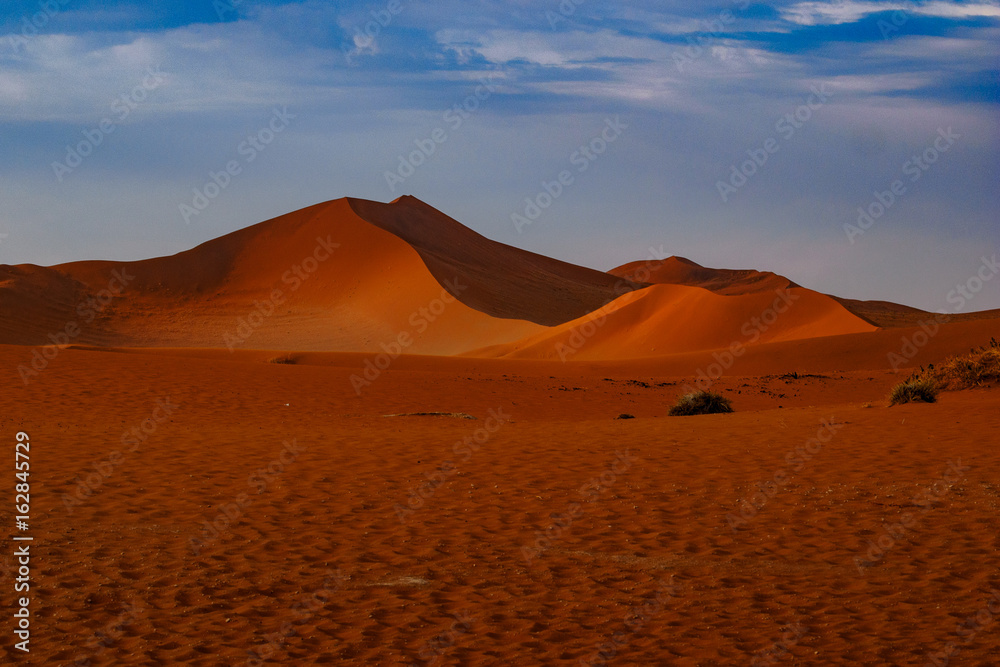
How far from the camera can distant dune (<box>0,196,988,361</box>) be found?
44.0 m

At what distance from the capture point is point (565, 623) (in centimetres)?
545

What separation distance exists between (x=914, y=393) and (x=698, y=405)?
13.3 ft

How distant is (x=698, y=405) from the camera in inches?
685

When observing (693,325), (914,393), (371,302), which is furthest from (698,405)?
(371,302)

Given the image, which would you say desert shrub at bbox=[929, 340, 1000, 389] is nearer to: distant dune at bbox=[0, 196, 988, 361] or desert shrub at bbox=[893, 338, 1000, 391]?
desert shrub at bbox=[893, 338, 1000, 391]

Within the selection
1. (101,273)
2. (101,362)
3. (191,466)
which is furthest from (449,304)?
(191,466)

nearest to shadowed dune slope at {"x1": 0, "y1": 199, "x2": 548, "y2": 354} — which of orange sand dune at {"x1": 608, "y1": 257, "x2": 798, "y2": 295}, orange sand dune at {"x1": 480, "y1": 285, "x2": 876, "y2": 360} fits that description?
orange sand dune at {"x1": 480, "y1": 285, "x2": 876, "y2": 360}

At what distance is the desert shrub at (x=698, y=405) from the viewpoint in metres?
17.3

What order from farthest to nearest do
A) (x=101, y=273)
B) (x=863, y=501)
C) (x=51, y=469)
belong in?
(x=101, y=273) → (x=51, y=469) → (x=863, y=501)

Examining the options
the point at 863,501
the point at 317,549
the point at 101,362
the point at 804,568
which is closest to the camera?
the point at 804,568

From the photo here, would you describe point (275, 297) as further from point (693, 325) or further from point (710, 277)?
point (710, 277)

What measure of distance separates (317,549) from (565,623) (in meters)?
2.41

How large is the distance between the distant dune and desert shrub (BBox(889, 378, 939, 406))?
25973mm

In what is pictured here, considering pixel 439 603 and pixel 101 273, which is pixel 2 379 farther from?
pixel 101 273
